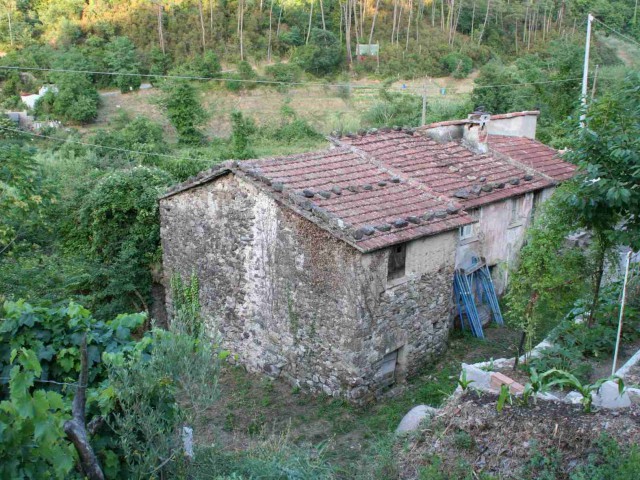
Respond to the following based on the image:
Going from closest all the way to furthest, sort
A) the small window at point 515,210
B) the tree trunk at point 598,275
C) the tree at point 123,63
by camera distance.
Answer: the tree trunk at point 598,275 < the small window at point 515,210 < the tree at point 123,63

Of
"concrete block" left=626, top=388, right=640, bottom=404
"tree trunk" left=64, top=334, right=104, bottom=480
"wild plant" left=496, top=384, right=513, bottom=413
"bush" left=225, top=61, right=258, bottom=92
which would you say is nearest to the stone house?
"wild plant" left=496, top=384, right=513, bottom=413

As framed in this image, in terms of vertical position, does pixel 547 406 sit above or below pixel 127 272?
above

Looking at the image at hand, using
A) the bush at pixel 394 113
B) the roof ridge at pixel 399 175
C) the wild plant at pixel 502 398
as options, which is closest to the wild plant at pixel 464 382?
the wild plant at pixel 502 398

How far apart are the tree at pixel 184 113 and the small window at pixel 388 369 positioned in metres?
23.4

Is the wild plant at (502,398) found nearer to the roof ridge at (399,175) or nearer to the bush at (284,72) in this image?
the roof ridge at (399,175)

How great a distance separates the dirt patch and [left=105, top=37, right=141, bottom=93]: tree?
116ft

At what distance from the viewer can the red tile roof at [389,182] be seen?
419 inches

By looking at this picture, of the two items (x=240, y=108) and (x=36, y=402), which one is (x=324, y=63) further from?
(x=36, y=402)

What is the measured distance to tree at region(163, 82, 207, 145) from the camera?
105 feet

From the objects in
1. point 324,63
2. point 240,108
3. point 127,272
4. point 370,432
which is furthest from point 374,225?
point 324,63

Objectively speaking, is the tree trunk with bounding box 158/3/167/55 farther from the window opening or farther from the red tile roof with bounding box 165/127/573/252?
the window opening

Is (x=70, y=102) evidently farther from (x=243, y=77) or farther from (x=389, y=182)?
(x=389, y=182)

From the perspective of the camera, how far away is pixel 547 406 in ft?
23.4

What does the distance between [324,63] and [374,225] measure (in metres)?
36.6
